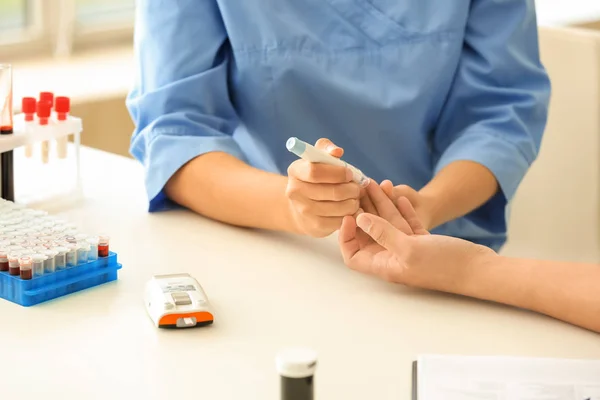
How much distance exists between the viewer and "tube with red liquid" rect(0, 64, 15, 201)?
111 cm

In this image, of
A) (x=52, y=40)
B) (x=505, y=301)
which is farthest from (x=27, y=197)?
(x=52, y=40)

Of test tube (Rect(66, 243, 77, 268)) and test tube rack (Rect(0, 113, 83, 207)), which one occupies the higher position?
A: test tube rack (Rect(0, 113, 83, 207))

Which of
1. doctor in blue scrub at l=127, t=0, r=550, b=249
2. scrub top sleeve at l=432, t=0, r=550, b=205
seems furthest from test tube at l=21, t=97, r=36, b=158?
scrub top sleeve at l=432, t=0, r=550, b=205

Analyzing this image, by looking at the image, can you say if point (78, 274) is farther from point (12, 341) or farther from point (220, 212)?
point (220, 212)

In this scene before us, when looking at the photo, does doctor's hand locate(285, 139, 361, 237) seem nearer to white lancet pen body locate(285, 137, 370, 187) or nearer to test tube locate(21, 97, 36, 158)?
white lancet pen body locate(285, 137, 370, 187)

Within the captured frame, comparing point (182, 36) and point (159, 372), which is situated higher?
point (182, 36)

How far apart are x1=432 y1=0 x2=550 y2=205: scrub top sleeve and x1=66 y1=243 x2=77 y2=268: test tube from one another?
548 mm

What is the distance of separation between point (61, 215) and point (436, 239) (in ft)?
1.51

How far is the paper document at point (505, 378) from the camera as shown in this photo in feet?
2.45

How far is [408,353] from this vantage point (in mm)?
833

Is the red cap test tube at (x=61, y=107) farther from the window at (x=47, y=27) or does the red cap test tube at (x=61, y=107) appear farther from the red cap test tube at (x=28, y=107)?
the window at (x=47, y=27)

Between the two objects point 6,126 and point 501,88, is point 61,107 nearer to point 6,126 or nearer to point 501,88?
point 6,126

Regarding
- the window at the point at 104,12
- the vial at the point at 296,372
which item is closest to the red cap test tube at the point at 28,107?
the vial at the point at 296,372

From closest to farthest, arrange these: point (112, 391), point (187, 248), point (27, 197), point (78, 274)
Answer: point (112, 391)
point (78, 274)
point (187, 248)
point (27, 197)
